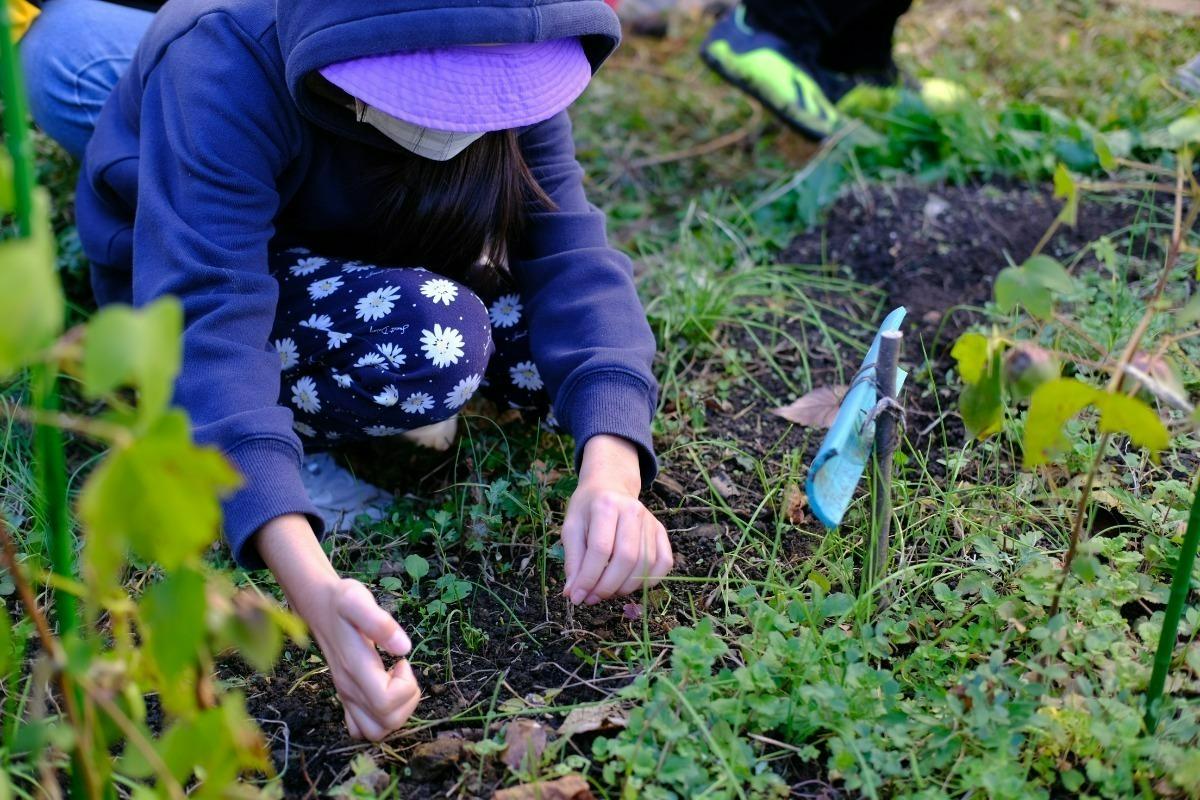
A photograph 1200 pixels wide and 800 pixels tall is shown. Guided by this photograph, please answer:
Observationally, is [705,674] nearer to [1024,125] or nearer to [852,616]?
[852,616]

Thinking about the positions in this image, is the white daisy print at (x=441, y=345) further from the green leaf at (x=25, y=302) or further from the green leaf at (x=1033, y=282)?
the green leaf at (x=25, y=302)

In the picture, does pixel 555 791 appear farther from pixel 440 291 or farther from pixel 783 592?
pixel 440 291

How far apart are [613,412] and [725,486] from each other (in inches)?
11.1

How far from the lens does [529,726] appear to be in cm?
124

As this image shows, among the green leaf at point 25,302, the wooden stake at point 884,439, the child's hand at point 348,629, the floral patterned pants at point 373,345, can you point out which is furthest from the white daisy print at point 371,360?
the green leaf at point 25,302

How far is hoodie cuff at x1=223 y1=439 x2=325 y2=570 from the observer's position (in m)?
1.24

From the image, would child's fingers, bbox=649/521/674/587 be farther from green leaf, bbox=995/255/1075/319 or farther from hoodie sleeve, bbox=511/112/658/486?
green leaf, bbox=995/255/1075/319

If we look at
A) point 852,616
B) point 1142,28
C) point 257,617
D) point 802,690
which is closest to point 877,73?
point 1142,28

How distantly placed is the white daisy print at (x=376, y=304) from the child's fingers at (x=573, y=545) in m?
0.44

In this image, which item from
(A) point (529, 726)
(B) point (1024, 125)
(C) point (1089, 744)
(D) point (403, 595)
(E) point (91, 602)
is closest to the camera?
(E) point (91, 602)

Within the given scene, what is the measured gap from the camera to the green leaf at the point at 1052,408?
37.2 inches

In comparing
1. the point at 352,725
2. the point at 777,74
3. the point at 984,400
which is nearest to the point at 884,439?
the point at 984,400

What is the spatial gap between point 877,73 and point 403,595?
→ 218 cm

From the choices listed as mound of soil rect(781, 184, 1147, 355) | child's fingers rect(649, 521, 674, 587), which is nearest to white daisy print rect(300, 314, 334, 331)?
child's fingers rect(649, 521, 674, 587)
